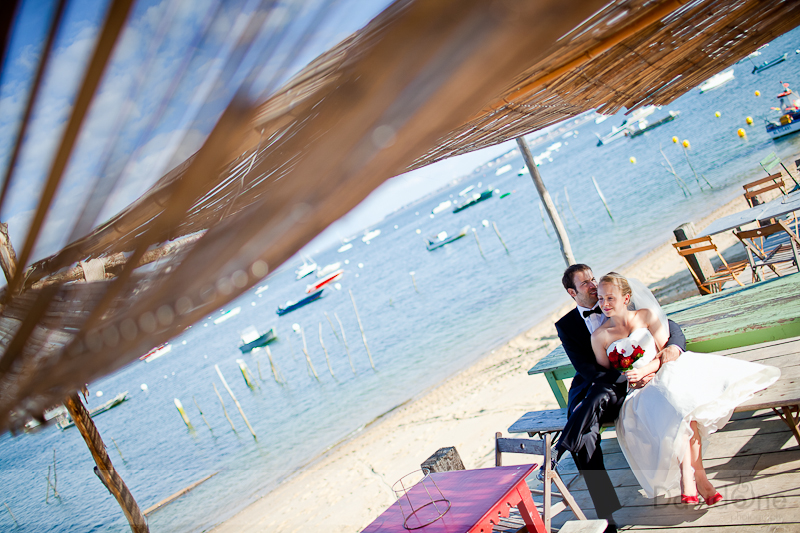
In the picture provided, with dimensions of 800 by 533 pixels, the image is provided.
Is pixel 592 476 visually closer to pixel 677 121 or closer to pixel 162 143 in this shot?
pixel 162 143

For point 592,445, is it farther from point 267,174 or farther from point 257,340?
point 257,340

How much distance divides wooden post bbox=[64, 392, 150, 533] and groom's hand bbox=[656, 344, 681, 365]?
4813 millimetres

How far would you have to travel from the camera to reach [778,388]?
2.90 m

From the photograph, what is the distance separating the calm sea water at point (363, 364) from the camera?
14.7m

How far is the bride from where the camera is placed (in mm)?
2957

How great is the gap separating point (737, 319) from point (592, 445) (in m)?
1.64

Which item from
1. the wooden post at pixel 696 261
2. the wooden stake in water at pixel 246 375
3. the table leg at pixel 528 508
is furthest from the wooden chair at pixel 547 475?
the wooden stake in water at pixel 246 375

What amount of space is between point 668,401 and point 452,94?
323 cm

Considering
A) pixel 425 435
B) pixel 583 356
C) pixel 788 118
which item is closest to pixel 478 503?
pixel 583 356

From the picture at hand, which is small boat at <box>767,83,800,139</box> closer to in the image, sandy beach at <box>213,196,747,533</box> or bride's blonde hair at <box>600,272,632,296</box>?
sandy beach at <box>213,196,747,533</box>

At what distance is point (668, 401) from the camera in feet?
9.95

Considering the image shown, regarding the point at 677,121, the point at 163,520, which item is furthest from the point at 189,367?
the point at 677,121

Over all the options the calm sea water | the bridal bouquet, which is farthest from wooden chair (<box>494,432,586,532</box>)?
the calm sea water

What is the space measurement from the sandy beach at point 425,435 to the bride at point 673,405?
4080 millimetres
